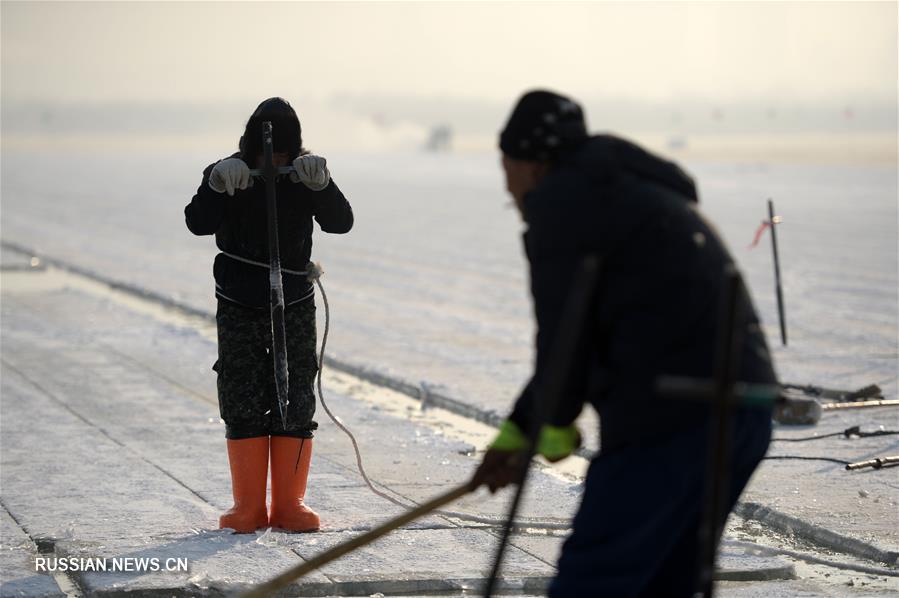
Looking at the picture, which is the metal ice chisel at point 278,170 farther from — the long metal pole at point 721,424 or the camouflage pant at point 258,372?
the long metal pole at point 721,424

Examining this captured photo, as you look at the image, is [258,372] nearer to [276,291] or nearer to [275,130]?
[276,291]

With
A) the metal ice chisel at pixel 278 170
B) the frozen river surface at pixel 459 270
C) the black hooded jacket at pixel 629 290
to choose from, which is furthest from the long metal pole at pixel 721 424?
the metal ice chisel at pixel 278 170

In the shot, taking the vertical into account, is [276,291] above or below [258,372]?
above

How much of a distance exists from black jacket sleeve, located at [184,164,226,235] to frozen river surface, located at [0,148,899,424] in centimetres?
136

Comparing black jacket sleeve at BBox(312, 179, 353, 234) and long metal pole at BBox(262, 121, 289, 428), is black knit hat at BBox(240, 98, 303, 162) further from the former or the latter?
black jacket sleeve at BBox(312, 179, 353, 234)

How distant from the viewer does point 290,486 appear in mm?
6355

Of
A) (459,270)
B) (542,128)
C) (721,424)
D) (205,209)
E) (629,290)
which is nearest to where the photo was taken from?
(721,424)

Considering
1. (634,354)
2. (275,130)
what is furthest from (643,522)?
(275,130)

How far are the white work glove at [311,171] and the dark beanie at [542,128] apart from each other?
245cm

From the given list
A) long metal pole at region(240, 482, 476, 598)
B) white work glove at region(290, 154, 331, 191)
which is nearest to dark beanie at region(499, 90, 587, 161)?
long metal pole at region(240, 482, 476, 598)

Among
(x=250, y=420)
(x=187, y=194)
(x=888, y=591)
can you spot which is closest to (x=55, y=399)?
(x=250, y=420)

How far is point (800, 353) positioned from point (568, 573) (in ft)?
30.6

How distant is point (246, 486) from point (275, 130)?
4.88ft

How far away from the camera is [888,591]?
5777mm
